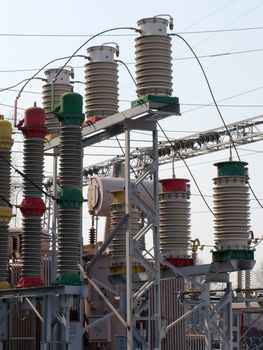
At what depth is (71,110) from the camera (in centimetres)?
2608

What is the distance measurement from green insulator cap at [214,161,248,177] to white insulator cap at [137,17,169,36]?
173 inches

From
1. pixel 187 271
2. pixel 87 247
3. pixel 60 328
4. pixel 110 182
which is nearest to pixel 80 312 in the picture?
pixel 60 328

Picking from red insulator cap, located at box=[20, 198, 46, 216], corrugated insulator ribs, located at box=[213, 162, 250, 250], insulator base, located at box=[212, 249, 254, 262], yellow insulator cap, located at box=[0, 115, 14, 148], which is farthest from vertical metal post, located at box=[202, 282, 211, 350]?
yellow insulator cap, located at box=[0, 115, 14, 148]

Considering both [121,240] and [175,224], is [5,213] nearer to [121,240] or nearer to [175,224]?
[121,240]

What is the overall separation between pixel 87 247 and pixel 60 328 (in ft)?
35.1

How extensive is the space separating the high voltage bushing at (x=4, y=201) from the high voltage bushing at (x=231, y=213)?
6.79 metres

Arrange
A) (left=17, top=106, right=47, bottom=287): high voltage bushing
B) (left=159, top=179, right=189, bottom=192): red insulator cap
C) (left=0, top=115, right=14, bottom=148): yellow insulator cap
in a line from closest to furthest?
(left=17, top=106, right=47, bottom=287): high voltage bushing < (left=159, top=179, right=189, bottom=192): red insulator cap < (left=0, top=115, right=14, bottom=148): yellow insulator cap

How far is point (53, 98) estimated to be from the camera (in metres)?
31.3

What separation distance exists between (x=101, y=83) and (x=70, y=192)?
4.90m

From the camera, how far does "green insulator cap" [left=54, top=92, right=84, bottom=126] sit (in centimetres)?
2605

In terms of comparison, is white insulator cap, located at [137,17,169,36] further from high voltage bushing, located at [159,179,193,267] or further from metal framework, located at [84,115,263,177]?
metal framework, located at [84,115,263,177]

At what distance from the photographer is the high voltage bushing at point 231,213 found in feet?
88.0

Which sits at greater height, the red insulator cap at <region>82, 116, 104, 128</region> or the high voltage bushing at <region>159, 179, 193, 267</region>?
the red insulator cap at <region>82, 116, 104, 128</region>

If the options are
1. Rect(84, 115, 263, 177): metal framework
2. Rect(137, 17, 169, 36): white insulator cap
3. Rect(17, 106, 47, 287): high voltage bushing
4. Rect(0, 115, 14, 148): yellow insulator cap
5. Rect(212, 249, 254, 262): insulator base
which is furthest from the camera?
Rect(84, 115, 263, 177): metal framework
